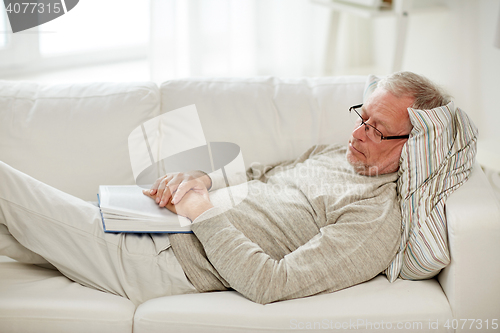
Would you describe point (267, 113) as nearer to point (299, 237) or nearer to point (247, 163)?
point (247, 163)

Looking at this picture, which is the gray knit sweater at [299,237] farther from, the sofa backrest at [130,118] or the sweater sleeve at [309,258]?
the sofa backrest at [130,118]

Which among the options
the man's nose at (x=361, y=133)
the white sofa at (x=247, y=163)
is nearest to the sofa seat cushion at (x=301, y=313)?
the white sofa at (x=247, y=163)

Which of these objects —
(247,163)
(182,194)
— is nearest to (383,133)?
(247,163)

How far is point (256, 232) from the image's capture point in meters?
1.36

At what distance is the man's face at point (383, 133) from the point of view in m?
1.39

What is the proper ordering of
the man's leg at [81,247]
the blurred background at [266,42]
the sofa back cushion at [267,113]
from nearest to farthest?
the man's leg at [81,247], the sofa back cushion at [267,113], the blurred background at [266,42]

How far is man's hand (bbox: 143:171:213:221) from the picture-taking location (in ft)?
4.42

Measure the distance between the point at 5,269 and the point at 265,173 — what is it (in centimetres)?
86

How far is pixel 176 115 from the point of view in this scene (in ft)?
5.71

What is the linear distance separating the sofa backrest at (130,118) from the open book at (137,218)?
292 mm

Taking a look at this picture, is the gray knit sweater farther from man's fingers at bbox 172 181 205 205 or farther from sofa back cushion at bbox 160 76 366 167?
sofa back cushion at bbox 160 76 366 167

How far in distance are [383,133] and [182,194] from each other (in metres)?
0.63

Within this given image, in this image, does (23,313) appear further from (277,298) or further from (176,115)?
(176,115)

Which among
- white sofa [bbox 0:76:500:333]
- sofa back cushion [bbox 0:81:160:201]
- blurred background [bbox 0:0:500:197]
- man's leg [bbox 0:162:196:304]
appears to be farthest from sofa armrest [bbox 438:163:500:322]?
blurred background [bbox 0:0:500:197]
